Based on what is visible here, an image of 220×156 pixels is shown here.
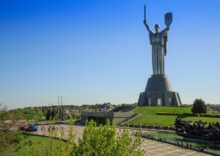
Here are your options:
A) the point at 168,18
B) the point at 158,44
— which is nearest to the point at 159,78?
the point at 158,44

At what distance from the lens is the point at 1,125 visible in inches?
760

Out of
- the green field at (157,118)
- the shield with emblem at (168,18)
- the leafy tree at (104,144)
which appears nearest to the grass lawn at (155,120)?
the green field at (157,118)

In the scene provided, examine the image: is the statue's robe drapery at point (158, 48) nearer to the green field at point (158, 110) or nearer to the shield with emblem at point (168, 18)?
the shield with emblem at point (168, 18)

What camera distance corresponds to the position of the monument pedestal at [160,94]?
206 feet

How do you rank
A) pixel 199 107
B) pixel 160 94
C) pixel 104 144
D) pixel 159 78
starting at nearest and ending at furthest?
1. pixel 104 144
2. pixel 199 107
3. pixel 160 94
4. pixel 159 78

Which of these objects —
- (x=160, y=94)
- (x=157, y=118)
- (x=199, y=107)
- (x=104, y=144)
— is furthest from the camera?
(x=160, y=94)

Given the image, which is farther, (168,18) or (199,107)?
(168,18)

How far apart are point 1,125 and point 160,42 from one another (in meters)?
48.4

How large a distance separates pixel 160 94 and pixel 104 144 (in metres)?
57.6

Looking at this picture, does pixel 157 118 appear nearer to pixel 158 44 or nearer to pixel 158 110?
pixel 158 110

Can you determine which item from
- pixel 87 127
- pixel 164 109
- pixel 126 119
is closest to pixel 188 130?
pixel 126 119

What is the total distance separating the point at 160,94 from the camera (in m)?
62.9

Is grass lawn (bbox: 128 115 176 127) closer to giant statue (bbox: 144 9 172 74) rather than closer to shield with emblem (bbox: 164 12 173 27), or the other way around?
giant statue (bbox: 144 9 172 74)

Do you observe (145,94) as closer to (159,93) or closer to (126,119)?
(159,93)
